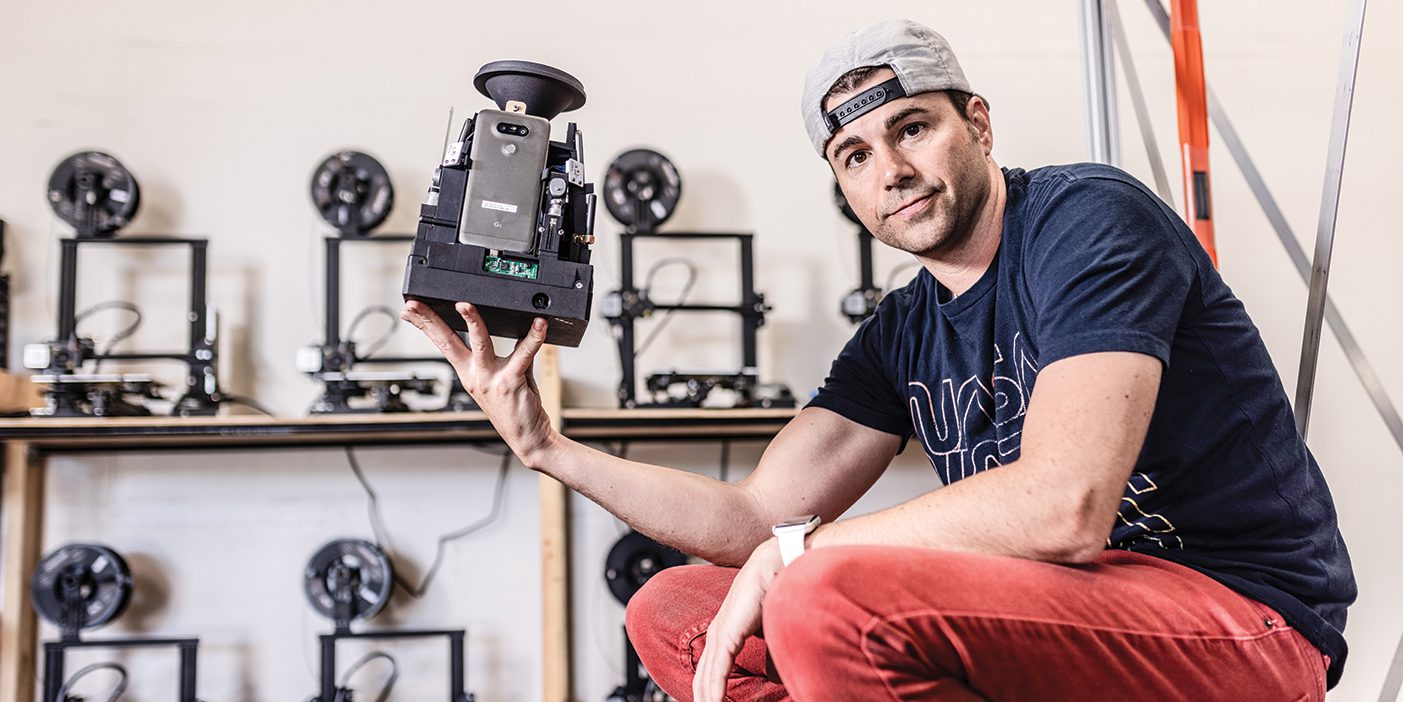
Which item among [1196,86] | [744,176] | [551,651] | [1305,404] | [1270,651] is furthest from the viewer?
→ [744,176]

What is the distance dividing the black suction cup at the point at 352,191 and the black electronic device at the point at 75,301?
0.30m

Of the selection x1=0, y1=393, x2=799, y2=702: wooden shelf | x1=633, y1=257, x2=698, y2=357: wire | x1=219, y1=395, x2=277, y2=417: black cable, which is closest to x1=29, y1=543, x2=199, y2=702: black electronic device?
A: x1=0, y1=393, x2=799, y2=702: wooden shelf

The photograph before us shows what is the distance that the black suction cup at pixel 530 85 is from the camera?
128 cm

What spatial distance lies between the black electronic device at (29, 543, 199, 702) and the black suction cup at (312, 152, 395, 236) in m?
0.94

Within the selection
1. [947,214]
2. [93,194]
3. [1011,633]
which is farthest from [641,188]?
[1011,633]

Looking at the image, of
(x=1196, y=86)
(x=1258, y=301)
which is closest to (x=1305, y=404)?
(x=1196, y=86)

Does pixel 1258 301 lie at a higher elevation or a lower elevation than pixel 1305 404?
higher

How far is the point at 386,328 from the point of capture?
2.79m

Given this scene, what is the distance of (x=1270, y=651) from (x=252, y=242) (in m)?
2.50

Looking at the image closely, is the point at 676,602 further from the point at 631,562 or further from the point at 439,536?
the point at 439,536

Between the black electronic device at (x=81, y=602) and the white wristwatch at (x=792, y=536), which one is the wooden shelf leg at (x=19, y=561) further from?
the white wristwatch at (x=792, y=536)

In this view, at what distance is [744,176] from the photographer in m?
2.90

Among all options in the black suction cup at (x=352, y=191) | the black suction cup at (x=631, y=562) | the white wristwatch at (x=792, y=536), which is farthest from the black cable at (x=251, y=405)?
the white wristwatch at (x=792, y=536)

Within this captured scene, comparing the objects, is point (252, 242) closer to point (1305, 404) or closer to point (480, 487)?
point (480, 487)
